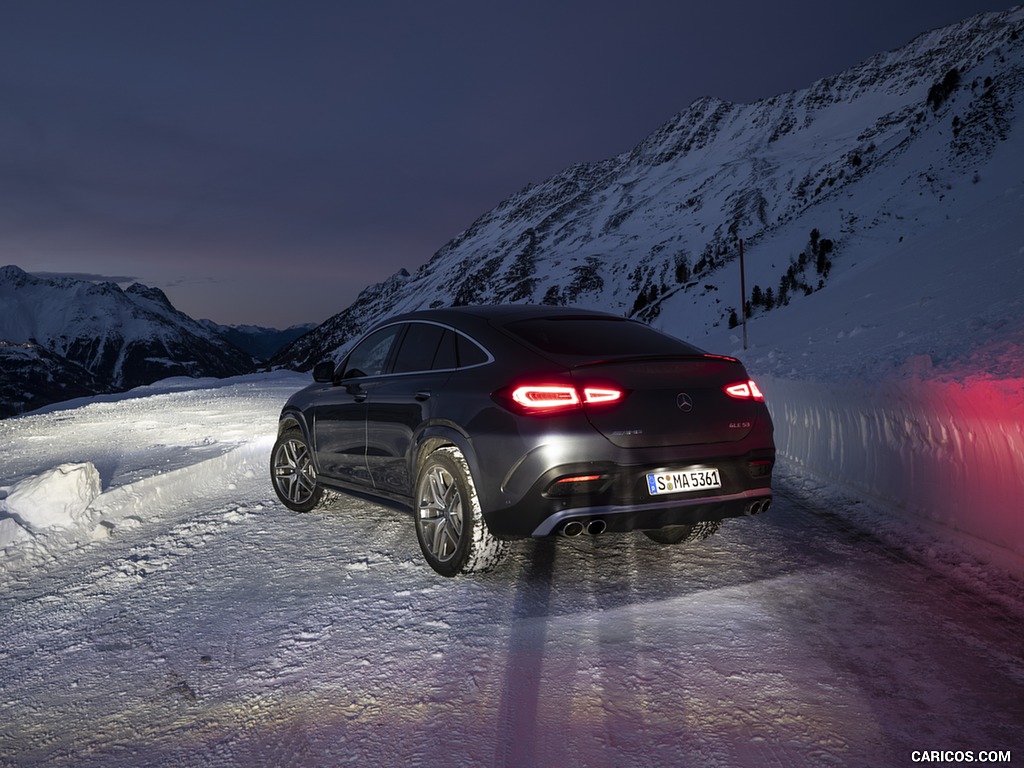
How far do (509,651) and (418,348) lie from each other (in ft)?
7.87

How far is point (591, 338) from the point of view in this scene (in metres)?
4.90

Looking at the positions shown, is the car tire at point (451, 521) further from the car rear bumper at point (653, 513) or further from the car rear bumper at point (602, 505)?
the car rear bumper at point (653, 513)

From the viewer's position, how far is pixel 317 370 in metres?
6.56

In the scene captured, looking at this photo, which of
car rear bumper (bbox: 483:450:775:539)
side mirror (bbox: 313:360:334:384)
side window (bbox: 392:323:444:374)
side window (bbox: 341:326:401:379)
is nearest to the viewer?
car rear bumper (bbox: 483:450:775:539)

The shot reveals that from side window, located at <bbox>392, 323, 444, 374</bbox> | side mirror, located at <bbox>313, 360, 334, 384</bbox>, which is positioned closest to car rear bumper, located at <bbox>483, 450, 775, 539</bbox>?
side window, located at <bbox>392, 323, 444, 374</bbox>

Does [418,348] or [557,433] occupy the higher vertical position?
[418,348]

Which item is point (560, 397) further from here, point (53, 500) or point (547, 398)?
point (53, 500)

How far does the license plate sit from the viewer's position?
4.39 metres

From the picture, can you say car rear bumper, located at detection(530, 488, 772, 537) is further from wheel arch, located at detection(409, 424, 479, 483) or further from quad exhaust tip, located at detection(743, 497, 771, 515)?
wheel arch, located at detection(409, 424, 479, 483)

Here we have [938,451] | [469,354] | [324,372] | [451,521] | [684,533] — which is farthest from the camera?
[324,372]

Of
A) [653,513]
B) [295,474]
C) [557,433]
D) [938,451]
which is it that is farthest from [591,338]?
[295,474]

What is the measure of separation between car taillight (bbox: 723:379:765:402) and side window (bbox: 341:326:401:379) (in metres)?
2.42

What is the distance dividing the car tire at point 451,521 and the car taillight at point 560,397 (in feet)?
2.01

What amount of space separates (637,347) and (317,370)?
2.85m
